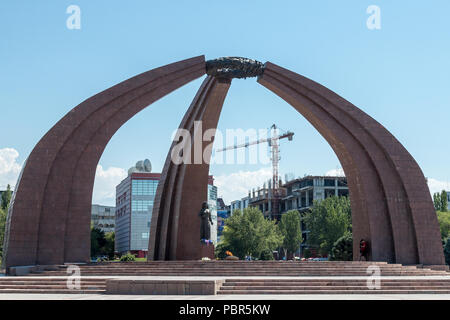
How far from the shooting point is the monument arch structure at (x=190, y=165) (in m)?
19.1

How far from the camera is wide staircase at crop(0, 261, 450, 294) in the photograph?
512 inches

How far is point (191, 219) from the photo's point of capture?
2519 cm

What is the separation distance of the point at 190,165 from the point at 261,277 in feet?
35.1

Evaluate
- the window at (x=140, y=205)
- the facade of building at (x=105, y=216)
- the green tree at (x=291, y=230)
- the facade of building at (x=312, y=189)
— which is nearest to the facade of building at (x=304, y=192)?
the facade of building at (x=312, y=189)

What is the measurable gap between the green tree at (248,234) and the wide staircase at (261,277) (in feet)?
95.0

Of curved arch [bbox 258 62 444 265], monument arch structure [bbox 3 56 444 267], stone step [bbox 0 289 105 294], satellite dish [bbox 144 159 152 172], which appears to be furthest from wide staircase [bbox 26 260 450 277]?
satellite dish [bbox 144 159 152 172]

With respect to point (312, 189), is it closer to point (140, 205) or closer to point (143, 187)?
point (143, 187)

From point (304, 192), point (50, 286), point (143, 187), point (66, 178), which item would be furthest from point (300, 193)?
point (50, 286)

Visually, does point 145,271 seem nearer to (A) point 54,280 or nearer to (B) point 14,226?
(A) point 54,280

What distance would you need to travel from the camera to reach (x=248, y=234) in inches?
1852

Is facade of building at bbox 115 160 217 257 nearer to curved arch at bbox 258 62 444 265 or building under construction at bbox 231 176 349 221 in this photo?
building under construction at bbox 231 176 349 221
